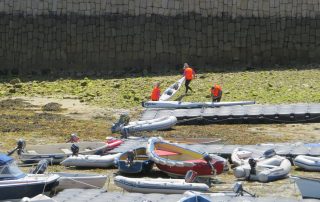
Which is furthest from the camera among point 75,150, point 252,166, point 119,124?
point 119,124

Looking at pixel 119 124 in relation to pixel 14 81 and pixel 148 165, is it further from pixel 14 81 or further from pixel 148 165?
pixel 14 81

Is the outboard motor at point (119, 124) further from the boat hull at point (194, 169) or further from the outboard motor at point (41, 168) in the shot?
the outboard motor at point (41, 168)

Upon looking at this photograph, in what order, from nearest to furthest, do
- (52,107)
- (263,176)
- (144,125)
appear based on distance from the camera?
(263,176) < (144,125) < (52,107)

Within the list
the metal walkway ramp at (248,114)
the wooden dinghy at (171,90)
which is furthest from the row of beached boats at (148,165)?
the wooden dinghy at (171,90)

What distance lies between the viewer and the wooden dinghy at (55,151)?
24.8 meters

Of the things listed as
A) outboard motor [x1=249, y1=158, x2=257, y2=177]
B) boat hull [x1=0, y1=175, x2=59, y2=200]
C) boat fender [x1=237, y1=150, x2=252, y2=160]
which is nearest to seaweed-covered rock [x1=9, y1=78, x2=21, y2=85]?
boat fender [x1=237, y1=150, x2=252, y2=160]

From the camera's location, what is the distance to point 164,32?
40.8 metres

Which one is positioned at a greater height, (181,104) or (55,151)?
(181,104)

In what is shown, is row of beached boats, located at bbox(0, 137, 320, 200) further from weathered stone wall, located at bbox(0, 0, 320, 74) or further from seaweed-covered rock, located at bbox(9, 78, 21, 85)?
weathered stone wall, located at bbox(0, 0, 320, 74)

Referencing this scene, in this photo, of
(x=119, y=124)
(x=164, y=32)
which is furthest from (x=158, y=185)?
(x=164, y=32)

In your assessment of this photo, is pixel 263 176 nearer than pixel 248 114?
Yes

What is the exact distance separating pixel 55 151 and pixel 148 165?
2.94 metres

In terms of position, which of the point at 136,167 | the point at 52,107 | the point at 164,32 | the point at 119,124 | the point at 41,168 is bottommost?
the point at 52,107

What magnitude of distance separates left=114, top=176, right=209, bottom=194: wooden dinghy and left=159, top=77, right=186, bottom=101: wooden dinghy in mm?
11034
